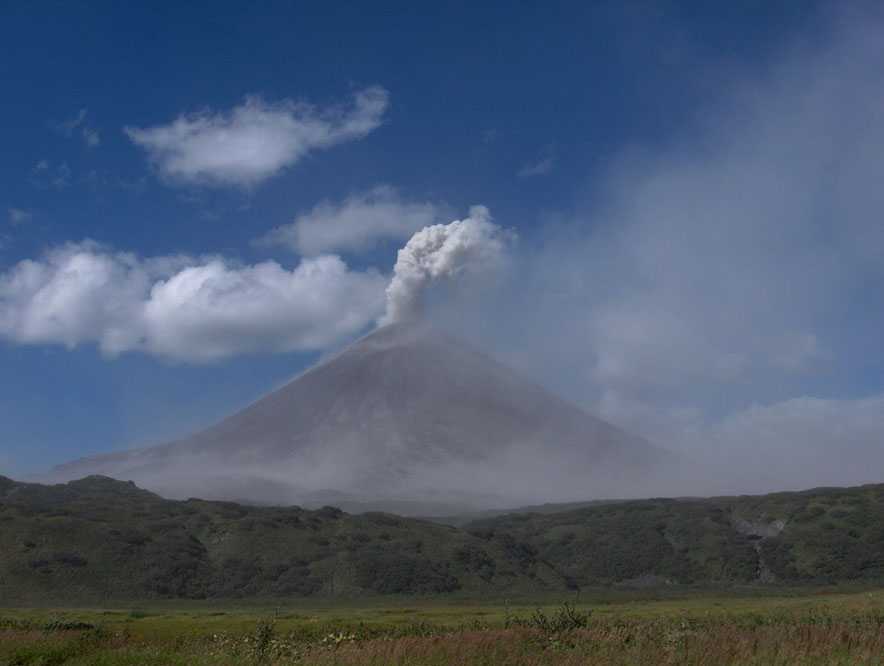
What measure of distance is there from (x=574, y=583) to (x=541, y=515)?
41549 millimetres

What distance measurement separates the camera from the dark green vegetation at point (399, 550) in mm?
76750

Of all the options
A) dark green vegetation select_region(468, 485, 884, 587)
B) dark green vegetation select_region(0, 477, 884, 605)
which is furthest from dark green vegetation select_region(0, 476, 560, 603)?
dark green vegetation select_region(468, 485, 884, 587)

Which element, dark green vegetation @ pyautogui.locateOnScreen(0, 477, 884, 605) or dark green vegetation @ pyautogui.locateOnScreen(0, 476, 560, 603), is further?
dark green vegetation @ pyautogui.locateOnScreen(0, 477, 884, 605)

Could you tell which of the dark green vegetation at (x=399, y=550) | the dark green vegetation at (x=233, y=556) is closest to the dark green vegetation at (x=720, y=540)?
the dark green vegetation at (x=399, y=550)

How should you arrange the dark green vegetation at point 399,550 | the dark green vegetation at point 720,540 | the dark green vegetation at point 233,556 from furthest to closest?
the dark green vegetation at point 720,540
the dark green vegetation at point 399,550
the dark green vegetation at point 233,556

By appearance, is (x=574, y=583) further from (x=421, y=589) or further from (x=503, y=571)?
(x=421, y=589)

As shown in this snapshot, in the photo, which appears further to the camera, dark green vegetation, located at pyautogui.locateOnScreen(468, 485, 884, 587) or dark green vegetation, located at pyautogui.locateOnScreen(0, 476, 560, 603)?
dark green vegetation, located at pyautogui.locateOnScreen(468, 485, 884, 587)

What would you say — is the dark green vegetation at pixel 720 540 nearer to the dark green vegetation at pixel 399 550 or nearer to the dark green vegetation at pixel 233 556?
the dark green vegetation at pixel 399 550

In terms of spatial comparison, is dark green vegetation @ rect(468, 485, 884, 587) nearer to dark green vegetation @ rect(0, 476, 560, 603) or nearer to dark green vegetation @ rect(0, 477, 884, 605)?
dark green vegetation @ rect(0, 477, 884, 605)

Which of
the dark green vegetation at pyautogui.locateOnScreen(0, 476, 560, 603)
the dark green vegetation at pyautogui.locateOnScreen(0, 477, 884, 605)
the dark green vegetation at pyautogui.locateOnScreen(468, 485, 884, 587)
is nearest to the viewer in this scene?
the dark green vegetation at pyautogui.locateOnScreen(0, 476, 560, 603)

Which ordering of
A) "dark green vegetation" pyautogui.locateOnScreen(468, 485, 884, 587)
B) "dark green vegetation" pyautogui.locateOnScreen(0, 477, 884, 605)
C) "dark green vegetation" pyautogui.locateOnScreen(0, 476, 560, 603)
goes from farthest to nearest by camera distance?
"dark green vegetation" pyautogui.locateOnScreen(468, 485, 884, 587) < "dark green vegetation" pyautogui.locateOnScreen(0, 477, 884, 605) < "dark green vegetation" pyautogui.locateOnScreen(0, 476, 560, 603)

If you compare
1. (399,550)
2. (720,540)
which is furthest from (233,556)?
(720,540)

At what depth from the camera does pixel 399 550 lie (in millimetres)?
88062

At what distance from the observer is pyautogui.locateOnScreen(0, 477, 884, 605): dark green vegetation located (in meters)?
76.8
